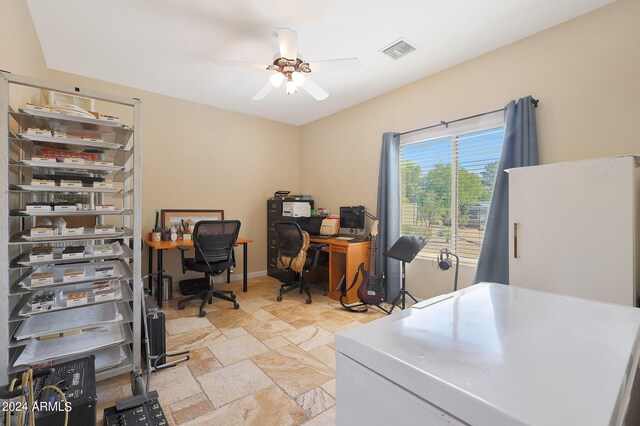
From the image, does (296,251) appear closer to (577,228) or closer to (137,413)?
(137,413)

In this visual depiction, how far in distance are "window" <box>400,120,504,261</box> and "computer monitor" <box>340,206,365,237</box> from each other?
0.54m

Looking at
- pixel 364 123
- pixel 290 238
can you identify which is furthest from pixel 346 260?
pixel 364 123

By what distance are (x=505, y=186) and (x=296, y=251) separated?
2283 millimetres

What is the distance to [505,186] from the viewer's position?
2547mm

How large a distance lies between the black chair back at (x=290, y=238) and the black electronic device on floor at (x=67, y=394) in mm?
2253

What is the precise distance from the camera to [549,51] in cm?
240

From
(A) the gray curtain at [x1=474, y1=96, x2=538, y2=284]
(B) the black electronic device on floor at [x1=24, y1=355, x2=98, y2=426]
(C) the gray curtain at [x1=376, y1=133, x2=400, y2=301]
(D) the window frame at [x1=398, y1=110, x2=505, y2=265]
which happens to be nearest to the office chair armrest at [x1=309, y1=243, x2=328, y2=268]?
(C) the gray curtain at [x1=376, y1=133, x2=400, y2=301]

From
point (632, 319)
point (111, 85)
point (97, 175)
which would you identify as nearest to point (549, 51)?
point (632, 319)

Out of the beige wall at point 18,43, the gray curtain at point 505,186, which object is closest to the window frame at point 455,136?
the gray curtain at point 505,186

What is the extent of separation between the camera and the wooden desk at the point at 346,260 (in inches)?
137

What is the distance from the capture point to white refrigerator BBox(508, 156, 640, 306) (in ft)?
5.15

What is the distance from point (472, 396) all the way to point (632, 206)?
183cm

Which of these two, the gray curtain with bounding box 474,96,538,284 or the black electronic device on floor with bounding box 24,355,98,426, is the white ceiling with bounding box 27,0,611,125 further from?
the black electronic device on floor with bounding box 24,355,98,426

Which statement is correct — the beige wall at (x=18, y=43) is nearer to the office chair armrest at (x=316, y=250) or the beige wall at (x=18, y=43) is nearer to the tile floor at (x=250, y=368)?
the tile floor at (x=250, y=368)
